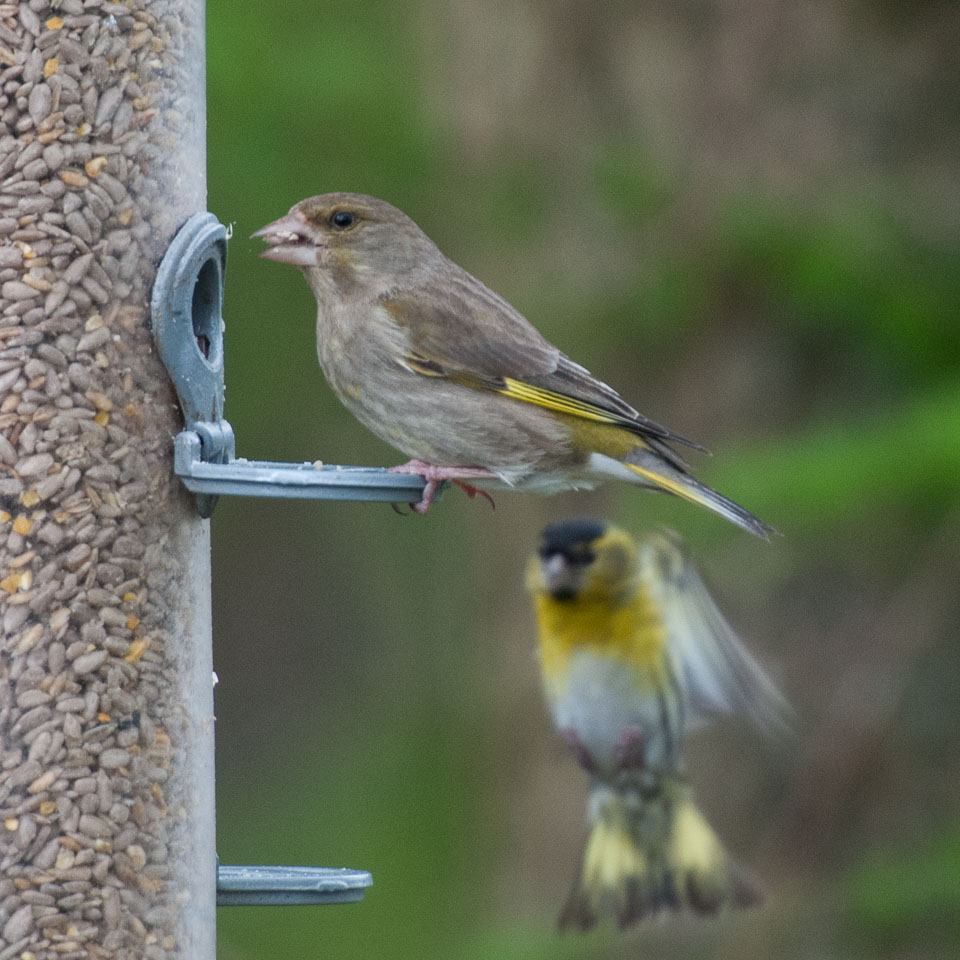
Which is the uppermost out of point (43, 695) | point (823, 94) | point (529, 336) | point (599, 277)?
point (823, 94)

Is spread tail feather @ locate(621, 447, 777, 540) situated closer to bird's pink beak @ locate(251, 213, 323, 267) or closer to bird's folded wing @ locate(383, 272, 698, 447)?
bird's folded wing @ locate(383, 272, 698, 447)

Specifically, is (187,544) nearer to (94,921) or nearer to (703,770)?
(94,921)

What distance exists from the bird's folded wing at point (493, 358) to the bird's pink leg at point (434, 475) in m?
0.31

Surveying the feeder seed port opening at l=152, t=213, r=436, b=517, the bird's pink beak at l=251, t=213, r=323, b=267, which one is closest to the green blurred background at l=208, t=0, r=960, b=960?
the bird's pink beak at l=251, t=213, r=323, b=267

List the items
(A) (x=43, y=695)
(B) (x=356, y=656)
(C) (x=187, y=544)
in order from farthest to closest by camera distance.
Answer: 1. (B) (x=356, y=656)
2. (C) (x=187, y=544)
3. (A) (x=43, y=695)

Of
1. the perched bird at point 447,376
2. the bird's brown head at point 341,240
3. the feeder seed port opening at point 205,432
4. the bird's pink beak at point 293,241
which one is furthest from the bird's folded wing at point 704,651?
the feeder seed port opening at point 205,432

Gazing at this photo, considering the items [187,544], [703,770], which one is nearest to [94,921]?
[187,544]

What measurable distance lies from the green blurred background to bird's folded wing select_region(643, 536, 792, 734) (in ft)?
0.65

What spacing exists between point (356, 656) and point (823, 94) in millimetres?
5864

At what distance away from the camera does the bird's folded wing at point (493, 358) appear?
486 cm

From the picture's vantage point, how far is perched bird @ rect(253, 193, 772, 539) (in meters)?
4.73

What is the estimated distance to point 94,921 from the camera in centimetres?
345

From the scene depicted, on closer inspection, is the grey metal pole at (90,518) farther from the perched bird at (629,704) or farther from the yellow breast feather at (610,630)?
the yellow breast feather at (610,630)

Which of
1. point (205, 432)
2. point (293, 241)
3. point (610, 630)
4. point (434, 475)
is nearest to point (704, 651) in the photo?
point (610, 630)
